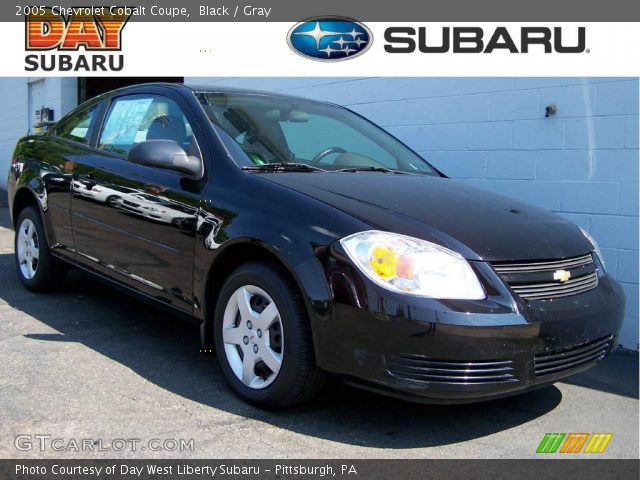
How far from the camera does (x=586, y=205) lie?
15.4ft

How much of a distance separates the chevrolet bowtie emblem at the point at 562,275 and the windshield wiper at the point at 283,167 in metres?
1.32

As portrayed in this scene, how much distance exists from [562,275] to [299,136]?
1678mm

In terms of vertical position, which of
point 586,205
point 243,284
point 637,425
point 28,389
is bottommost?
point 637,425

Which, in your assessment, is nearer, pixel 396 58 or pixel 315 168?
pixel 315 168

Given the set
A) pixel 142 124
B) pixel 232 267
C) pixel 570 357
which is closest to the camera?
pixel 570 357

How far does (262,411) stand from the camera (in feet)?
10.1

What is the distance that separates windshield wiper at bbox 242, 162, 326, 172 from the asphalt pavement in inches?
45.0

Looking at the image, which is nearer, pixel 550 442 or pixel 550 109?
pixel 550 442

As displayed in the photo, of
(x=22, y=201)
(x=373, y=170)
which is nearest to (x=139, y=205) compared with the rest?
(x=373, y=170)

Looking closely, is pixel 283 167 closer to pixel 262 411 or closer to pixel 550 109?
pixel 262 411

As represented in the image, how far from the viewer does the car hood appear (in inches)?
111
